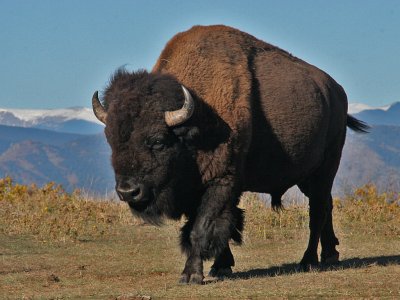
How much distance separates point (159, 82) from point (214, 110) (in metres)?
0.73

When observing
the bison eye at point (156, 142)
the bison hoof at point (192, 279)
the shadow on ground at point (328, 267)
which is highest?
the bison eye at point (156, 142)

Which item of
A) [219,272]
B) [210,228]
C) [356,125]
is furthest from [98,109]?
[356,125]

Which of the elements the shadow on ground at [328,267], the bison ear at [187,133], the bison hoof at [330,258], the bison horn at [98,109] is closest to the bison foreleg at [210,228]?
the bison ear at [187,133]

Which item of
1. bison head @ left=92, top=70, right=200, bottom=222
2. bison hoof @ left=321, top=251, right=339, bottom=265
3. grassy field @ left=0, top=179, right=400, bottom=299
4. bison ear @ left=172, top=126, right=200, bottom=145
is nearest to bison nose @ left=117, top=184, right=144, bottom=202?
bison head @ left=92, top=70, right=200, bottom=222

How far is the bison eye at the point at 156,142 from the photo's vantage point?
10.9m

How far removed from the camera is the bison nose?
10.6 metres

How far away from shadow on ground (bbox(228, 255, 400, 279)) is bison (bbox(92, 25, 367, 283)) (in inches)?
8.3

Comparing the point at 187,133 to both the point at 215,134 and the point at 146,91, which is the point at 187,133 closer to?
the point at 215,134

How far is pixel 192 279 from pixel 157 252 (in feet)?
10.7

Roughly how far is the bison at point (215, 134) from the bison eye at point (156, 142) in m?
0.01

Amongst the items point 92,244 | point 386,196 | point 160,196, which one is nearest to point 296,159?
point 160,196

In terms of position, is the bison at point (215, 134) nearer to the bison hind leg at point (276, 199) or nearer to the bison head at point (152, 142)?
the bison head at point (152, 142)

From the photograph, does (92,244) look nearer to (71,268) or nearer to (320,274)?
(71,268)

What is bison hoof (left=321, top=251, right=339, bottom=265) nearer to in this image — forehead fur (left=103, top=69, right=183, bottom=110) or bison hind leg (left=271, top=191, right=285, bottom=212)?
bison hind leg (left=271, top=191, right=285, bottom=212)
